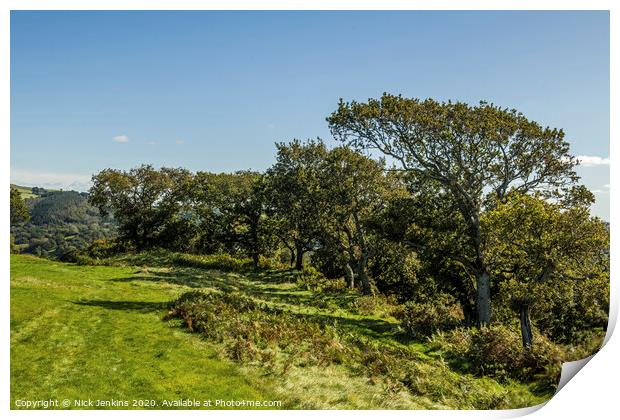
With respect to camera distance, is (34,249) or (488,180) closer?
(488,180)

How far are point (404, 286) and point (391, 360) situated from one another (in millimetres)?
22824

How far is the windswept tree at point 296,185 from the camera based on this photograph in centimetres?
2886

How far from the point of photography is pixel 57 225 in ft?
97.6

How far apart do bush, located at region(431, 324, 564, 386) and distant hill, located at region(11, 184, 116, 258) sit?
17.8 m

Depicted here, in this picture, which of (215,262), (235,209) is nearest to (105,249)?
(215,262)

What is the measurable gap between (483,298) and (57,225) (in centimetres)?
2916

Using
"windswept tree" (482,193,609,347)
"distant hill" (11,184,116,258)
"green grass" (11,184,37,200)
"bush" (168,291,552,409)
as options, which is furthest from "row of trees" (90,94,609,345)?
"green grass" (11,184,37,200)

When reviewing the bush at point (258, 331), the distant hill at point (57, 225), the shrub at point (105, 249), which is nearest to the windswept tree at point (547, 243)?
the bush at point (258, 331)

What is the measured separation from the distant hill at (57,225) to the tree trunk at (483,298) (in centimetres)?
2094

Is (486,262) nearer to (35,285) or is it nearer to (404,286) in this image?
(404,286)
